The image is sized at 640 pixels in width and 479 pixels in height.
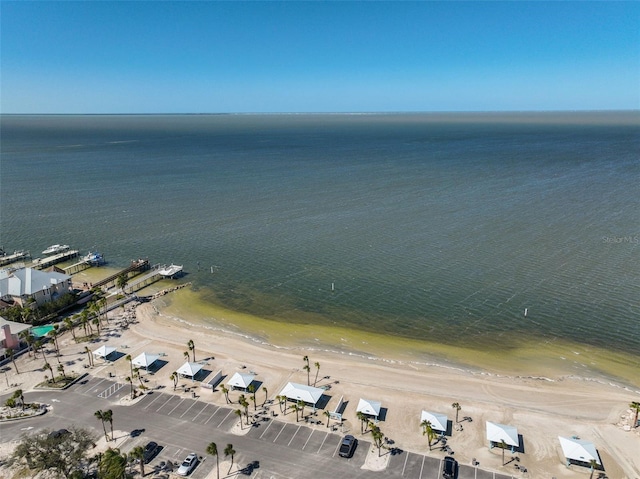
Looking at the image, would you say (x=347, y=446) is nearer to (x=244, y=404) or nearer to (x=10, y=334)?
(x=244, y=404)

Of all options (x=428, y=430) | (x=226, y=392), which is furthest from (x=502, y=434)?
(x=226, y=392)

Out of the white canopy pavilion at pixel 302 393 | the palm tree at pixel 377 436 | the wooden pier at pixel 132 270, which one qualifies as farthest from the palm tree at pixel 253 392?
the wooden pier at pixel 132 270

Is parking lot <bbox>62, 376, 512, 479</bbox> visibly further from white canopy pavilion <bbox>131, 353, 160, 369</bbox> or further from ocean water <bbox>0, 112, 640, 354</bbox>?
ocean water <bbox>0, 112, 640, 354</bbox>

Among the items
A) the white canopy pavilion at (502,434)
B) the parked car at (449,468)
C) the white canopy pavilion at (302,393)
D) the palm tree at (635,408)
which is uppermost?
the palm tree at (635,408)

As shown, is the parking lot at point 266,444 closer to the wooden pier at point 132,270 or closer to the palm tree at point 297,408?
the palm tree at point 297,408

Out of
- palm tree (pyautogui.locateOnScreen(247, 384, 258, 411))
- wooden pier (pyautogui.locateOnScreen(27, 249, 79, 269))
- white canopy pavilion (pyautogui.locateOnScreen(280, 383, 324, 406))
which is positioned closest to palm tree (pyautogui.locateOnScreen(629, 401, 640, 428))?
white canopy pavilion (pyautogui.locateOnScreen(280, 383, 324, 406))

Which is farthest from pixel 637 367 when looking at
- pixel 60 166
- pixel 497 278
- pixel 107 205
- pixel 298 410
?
pixel 60 166
